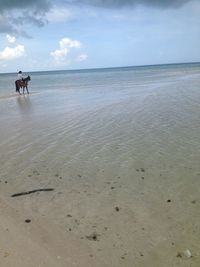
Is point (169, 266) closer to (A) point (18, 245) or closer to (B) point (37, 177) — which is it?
(A) point (18, 245)

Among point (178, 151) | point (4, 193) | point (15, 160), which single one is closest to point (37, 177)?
point (4, 193)

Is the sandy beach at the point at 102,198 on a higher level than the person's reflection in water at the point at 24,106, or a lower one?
higher

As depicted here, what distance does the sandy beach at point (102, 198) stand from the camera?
14.0ft

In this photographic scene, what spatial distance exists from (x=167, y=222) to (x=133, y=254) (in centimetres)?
85

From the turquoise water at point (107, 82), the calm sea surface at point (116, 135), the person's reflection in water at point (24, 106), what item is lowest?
the turquoise water at point (107, 82)

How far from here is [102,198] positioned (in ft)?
18.8

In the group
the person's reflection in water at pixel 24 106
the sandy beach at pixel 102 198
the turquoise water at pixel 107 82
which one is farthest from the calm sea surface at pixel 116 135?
the turquoise water at pixel 107 82

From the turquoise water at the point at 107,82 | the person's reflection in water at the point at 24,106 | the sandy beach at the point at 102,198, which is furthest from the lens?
the turquoise water at the point at 107,82

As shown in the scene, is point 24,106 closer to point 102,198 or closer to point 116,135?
point 116,135

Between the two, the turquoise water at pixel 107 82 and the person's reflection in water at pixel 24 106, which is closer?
the person's reflection in water at pixel 24 106

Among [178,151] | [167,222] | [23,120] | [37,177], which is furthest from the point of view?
[23,120]

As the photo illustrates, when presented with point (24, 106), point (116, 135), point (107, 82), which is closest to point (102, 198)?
point (116, 135)

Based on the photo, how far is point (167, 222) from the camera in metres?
4.89

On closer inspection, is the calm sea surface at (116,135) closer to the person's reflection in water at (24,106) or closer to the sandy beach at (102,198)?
the sandy beach at (102,198)
